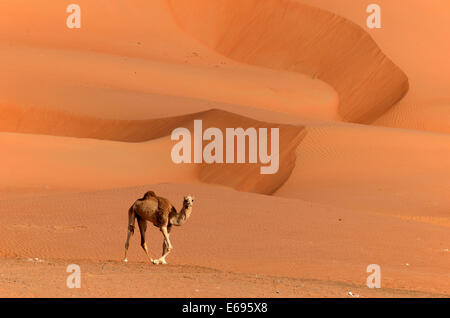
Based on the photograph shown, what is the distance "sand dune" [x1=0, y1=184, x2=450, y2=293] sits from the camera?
13633 mm

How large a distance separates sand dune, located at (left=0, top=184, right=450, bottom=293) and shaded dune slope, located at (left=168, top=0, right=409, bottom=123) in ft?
70.9

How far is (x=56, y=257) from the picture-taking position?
544 inches

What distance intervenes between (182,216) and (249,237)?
14.3 ft

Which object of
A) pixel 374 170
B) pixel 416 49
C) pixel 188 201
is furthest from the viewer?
pixel 416 49

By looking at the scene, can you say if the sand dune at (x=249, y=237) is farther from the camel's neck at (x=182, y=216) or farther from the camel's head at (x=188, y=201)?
the camel's head at (x=188, y=201)

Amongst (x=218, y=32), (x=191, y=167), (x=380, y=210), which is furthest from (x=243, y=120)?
(x=218, y=32)

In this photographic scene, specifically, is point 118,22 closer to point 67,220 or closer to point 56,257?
point 67,220

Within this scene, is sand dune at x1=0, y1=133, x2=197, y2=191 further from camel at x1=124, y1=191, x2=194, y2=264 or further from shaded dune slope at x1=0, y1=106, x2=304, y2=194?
camel at x1=124, y1=191, x2=194, y2=264

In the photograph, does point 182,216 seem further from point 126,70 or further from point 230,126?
point 126,70

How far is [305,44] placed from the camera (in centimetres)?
4572

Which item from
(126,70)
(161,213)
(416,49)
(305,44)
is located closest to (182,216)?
(161,213)

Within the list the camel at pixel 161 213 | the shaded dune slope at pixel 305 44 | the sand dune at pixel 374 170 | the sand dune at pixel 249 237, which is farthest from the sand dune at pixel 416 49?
the camel at pixel 161 213
